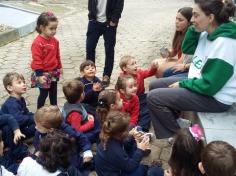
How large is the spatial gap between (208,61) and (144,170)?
3.55 ft

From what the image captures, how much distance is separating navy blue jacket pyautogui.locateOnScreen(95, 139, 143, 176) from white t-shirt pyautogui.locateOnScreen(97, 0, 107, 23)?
273 cm

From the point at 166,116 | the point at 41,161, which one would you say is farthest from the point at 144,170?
the point at 41,161

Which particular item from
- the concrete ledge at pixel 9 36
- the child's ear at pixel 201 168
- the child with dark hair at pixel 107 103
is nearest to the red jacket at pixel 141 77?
the child with dark hair at pixel 107 103

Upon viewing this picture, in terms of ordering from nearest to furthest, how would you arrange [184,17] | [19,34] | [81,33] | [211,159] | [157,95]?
[211,159] < [157,95] < [184,17] < [19,34] < [81,33]

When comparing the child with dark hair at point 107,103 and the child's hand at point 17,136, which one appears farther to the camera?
the child with dark hair at point 107,103

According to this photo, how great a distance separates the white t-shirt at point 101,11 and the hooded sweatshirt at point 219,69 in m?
2.15

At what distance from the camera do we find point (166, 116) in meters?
3.86

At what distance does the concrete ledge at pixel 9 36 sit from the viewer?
28.0 ft

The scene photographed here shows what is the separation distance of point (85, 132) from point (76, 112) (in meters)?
0.25

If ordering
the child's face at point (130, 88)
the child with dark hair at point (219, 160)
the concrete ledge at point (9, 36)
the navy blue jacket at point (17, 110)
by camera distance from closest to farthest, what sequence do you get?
1. the child with dark hair at point (219, 160)
2. the navy blue jacket at point (17, 110)
3. the child's face at point (130, 88)
4. the concrete ledge at point (9, 36)

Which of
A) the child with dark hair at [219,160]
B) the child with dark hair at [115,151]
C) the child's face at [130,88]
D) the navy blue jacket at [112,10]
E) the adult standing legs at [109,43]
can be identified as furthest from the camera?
the adult standing legs at [109,43]

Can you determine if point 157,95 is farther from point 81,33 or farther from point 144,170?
point 81,33

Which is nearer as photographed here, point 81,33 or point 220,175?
point 220,175

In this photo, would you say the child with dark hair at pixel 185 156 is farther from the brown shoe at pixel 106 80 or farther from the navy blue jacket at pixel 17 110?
the brown shoe at pixel 106 80
